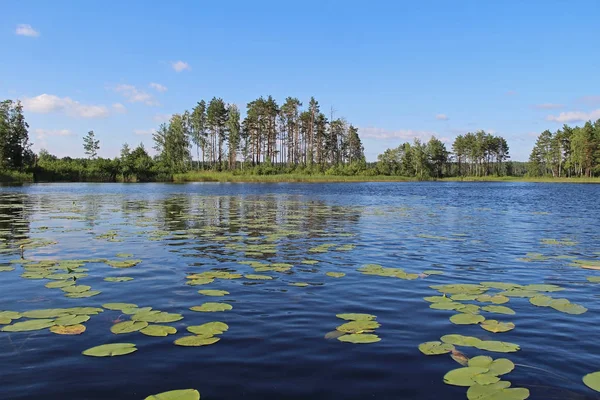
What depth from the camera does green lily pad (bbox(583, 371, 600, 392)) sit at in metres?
3.87

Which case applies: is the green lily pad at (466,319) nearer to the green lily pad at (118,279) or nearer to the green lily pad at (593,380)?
the green lily pad at (593,380)

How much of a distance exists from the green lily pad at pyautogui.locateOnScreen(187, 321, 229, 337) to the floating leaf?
4.42 ft

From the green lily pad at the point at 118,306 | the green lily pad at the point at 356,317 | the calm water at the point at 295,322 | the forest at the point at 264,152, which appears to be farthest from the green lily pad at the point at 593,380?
the forest at the point at 264,152

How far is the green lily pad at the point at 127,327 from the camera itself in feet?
17.3

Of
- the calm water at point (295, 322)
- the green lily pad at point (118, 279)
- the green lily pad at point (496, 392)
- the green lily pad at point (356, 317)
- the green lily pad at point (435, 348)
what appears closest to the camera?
the green lily pad at point (496, 392)

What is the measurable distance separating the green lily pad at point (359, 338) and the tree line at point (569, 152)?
11220 cm

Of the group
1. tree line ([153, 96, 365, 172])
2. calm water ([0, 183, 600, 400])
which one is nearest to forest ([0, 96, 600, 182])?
tree line ([153, 96, 365, 172])

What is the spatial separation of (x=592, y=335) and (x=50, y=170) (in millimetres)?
85037

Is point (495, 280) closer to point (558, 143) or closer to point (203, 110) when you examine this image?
point (203, 110)

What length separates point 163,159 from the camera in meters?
96.2

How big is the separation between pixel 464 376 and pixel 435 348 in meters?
0.86

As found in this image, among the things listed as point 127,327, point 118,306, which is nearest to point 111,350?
point 127,327

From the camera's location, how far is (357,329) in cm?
556

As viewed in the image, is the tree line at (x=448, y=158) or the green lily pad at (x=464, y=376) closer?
the green lily pad at (x=464, y=376)
